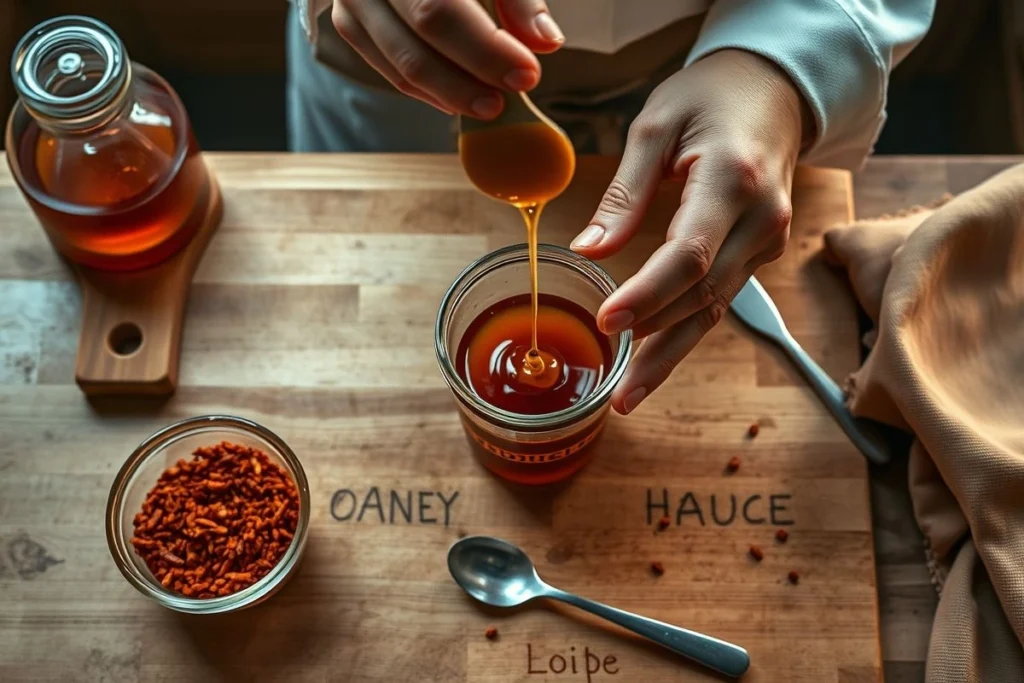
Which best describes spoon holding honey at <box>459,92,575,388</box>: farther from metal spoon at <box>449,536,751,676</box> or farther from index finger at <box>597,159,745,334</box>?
metal spoon at <box>449,536,751,676</box>

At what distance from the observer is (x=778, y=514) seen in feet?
3.01

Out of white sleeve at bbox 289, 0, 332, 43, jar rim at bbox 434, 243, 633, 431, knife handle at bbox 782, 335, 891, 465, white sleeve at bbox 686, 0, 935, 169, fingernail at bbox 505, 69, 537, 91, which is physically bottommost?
knife handle at bbox 782, 335, 891, 465

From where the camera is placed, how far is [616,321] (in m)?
0.72

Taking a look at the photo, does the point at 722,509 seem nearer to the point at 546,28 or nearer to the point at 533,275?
the point at 533,275

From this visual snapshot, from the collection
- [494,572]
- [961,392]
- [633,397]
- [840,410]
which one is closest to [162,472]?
[494,572]

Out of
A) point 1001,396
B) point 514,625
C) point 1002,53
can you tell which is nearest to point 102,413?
point 514,625

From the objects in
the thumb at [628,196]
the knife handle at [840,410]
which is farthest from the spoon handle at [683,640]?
the thumb at [628,196]

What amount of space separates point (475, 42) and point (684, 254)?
0.23 m

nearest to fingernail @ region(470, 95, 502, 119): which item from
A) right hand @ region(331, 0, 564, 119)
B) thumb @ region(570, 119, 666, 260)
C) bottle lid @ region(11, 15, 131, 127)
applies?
right hand @ region(331, 0, 564, 119)

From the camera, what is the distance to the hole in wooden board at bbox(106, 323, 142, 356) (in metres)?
0.97

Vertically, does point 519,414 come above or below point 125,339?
above

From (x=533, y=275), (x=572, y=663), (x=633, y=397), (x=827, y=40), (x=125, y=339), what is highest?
(x=827, y=40)

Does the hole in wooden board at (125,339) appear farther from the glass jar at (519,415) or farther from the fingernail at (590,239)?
the fingernail at (590,239)

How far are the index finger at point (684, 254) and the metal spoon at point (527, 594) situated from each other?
0.95 ft
